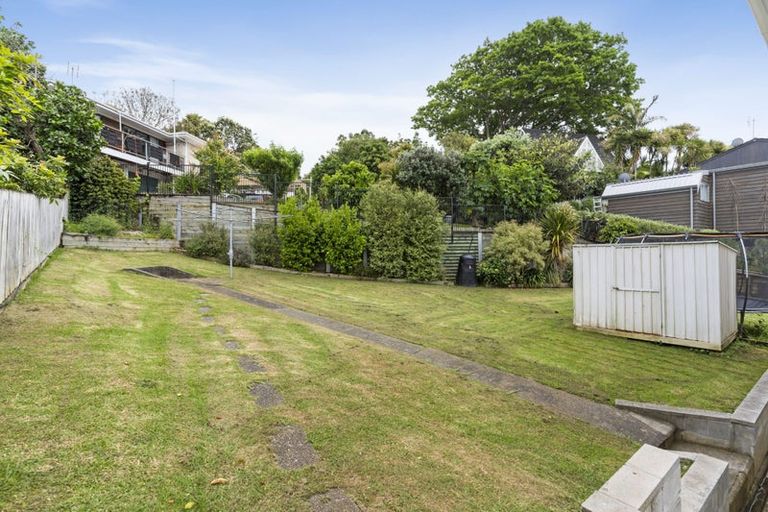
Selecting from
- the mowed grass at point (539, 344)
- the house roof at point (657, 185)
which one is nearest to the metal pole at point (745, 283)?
the mowed grass at point (539, 344)

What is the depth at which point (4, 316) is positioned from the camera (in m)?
4.58

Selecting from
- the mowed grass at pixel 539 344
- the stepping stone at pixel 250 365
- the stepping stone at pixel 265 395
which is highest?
the stepping stone at pixel 250 365

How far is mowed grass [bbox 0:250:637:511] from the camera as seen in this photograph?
2.13m

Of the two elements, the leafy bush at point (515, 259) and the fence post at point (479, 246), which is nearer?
the leafy bush at point (515, 259)

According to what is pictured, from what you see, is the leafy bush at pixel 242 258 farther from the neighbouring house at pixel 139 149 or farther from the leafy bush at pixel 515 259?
the neighbouring house at pixel 139 149

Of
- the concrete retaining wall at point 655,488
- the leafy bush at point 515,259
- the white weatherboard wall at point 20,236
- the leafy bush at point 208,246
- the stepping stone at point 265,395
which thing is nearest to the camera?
the concrete retaining wall at point 655,488

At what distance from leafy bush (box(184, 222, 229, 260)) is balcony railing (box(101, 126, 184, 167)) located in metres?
10.1

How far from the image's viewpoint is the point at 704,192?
17750 millimetres

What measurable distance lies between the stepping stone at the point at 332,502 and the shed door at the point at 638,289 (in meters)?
6.23

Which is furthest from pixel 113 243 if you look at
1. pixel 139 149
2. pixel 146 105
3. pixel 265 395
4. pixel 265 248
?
pixel 146 105

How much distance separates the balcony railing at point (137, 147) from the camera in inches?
845

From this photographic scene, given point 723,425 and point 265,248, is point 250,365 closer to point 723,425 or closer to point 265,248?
point 723,425

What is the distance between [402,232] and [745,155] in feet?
58.3

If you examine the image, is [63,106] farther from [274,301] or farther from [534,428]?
[534,428]
